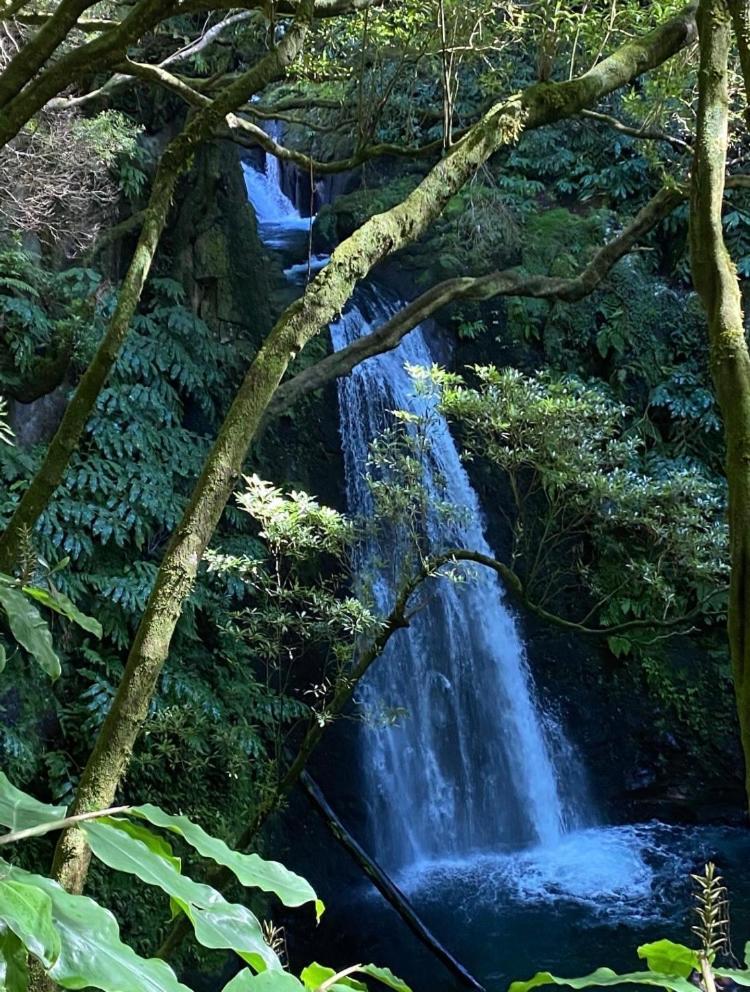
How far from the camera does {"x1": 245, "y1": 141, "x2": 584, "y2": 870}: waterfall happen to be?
350 inches

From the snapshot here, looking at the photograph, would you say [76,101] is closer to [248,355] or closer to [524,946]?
[248,355]

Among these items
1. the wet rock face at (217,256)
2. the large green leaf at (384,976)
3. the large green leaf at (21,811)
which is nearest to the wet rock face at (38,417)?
the wet rock face at (217,256)

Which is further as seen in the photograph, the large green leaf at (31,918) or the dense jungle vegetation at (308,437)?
the dense jungle vegetation at (308,437)

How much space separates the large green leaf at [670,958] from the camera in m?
0.89

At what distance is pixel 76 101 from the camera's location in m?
6.85

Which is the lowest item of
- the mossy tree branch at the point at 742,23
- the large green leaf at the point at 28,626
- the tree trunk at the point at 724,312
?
the large green leaf at the point at 28,626

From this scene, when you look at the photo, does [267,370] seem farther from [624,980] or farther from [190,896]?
[624,980]

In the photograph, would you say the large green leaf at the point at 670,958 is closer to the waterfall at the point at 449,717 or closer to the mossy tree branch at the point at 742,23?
the mossy tree branch at the point at 742,23

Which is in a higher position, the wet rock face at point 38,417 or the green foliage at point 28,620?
the wet rock face at point 38,417

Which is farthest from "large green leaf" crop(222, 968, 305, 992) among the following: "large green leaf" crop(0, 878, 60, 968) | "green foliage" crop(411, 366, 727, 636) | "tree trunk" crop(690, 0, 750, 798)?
"green foliage" crop(411, 366, 727, 636)

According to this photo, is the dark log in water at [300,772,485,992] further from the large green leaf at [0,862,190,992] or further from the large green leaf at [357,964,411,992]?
the large green leaf at [0,862,190,992]

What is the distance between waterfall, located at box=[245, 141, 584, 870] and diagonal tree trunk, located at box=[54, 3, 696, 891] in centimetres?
588

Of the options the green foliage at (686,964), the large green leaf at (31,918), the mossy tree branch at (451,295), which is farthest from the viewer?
the mossy tree branch at (451,295)

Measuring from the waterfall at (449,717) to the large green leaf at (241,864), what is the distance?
742 centimetres
